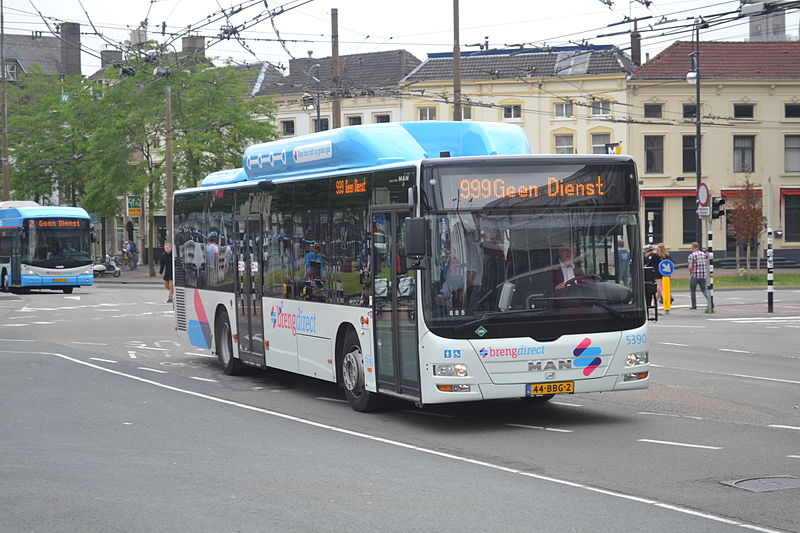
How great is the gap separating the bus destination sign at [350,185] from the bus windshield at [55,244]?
33.1 meters

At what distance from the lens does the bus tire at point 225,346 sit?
55.9 ft

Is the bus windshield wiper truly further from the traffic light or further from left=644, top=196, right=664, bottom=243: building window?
left=644, top=196, right=664, bottom=243: building window

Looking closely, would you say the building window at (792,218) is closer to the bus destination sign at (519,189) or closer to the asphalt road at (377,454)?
the asphalt road at (377,454)

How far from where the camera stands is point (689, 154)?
6338cm

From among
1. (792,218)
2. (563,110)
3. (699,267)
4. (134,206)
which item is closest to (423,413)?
(699,267)

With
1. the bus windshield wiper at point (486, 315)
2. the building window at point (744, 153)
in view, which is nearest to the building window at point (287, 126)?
the building window at point (744, 153)

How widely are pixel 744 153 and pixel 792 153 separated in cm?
255

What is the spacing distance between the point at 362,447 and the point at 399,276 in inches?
74.0

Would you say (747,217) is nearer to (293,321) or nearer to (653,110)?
(653,110)

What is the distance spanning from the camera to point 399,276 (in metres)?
11.7

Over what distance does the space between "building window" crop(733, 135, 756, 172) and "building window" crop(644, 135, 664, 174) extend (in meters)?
3.82

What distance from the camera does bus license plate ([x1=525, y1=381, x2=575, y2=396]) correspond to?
449 inches

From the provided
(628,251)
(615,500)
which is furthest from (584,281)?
(615,500)

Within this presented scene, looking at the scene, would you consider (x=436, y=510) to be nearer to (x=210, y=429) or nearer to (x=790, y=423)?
(x=210, y=429)
